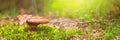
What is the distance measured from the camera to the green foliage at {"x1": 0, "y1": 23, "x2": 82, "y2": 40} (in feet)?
22.3

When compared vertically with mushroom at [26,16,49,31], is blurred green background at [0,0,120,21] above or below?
below

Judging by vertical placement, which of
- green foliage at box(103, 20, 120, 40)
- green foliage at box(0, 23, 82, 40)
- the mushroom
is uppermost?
the mushroom

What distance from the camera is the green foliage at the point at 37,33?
680 cm

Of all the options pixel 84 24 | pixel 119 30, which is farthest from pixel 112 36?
pixel 84 24

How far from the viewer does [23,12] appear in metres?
9.40

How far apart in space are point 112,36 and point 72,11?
2640 mm

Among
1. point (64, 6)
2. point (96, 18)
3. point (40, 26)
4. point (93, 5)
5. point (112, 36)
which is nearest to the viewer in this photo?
point (112, 36)

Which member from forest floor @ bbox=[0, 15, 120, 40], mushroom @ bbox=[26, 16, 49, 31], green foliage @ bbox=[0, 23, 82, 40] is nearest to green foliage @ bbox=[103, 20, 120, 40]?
forest floor @ bbox=[0, 15, 120, 40]

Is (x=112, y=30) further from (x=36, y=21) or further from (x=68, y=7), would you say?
(x=68, y=7)

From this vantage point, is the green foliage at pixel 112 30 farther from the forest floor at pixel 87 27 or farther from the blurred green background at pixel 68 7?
the blurred green background at pixel 68 7

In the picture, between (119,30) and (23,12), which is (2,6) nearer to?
(23,12)

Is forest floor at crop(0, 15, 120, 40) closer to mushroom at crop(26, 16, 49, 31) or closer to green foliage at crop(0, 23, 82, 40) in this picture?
green foliage at crop(0, 23, 82, 40)

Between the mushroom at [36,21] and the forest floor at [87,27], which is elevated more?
the mushroom at [36,21]

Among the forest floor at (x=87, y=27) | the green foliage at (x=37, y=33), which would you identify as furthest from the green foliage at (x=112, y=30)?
the green foliage at (x=37, y=33)
